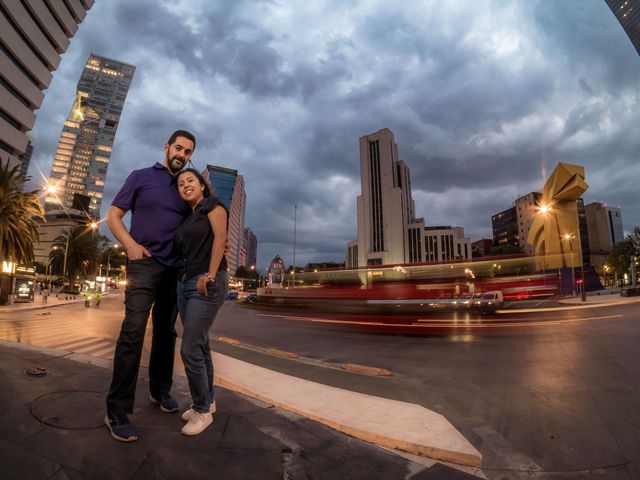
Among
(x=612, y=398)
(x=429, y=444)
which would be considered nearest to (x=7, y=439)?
(x=429, y=444)

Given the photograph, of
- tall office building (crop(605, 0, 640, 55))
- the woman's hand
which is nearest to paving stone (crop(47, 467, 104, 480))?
the woman's hand

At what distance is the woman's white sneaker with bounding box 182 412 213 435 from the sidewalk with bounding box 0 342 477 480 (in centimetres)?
5

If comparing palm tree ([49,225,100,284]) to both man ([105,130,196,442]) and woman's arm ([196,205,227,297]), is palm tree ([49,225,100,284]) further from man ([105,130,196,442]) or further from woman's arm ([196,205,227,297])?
woman's arm ([196,205,227,297])

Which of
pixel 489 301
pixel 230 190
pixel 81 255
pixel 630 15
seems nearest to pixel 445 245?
pixel 489 301

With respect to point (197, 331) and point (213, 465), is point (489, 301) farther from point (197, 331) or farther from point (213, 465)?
point (213, 465)

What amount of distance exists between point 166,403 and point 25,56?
6715cm

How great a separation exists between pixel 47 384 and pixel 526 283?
32218mm

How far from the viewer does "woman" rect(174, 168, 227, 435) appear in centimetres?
228

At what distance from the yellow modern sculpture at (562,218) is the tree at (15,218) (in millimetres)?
58878

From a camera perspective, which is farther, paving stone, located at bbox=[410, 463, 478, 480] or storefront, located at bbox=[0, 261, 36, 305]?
storefront, located at bbox=[0, 261, 36, 305]

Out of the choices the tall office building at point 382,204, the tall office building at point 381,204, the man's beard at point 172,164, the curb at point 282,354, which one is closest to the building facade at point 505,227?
the tall office building at point 382,204

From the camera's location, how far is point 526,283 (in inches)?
1066

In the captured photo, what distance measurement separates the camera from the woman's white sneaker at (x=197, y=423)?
6.74 feet

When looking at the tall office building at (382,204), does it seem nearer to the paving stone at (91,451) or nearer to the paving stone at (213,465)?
the paving stone at (213,465)
